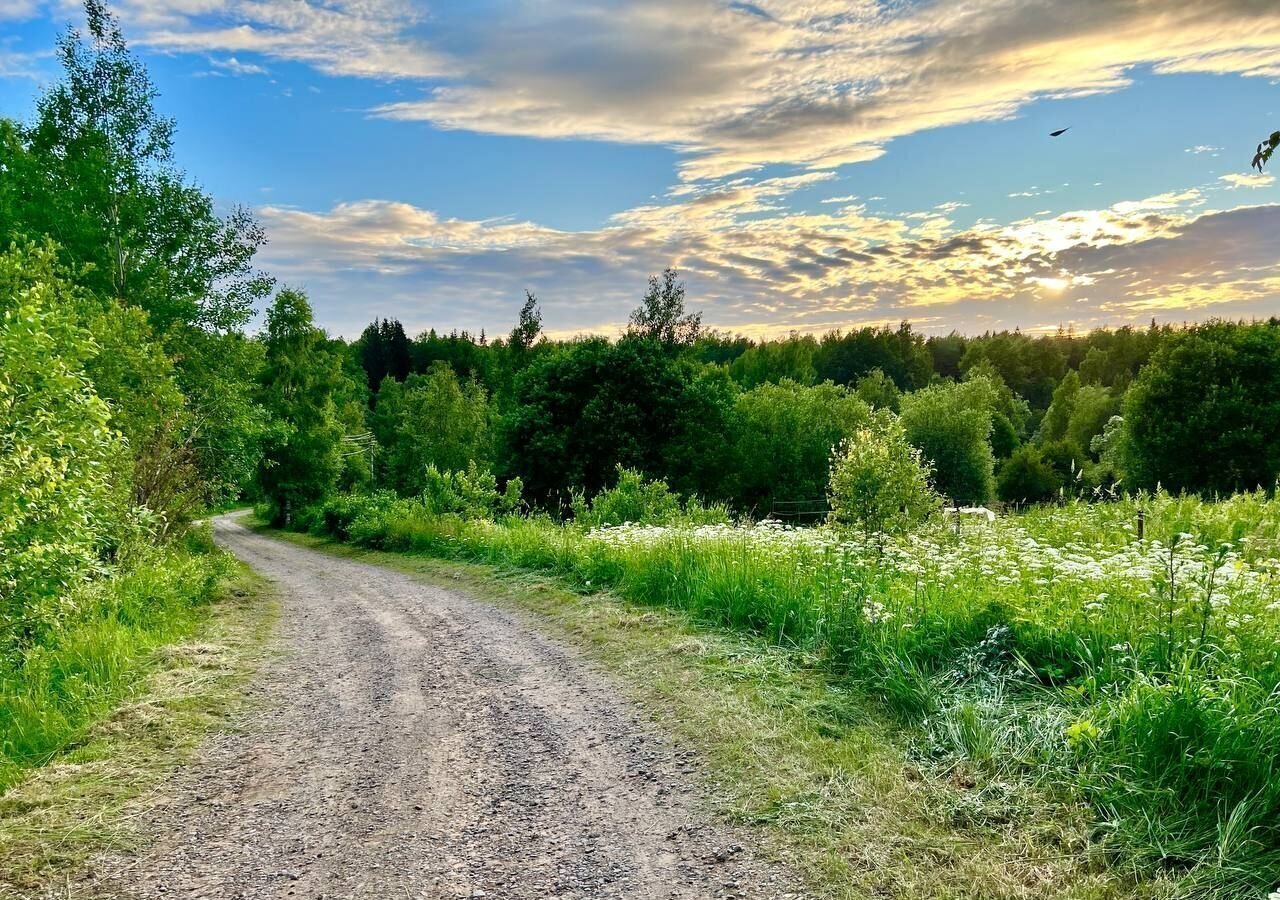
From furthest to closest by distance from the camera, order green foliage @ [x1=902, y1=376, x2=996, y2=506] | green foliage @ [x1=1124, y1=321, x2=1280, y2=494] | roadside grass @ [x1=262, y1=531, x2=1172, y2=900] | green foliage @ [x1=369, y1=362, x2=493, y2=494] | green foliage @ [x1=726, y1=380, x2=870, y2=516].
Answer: green foliage @ [x1=902, y1=376, x2=996, y2=506] < green foliage @ [x1=726, y1=380, x2=870, y2=516] < green foliage @ [x1=369, y1=362, x2=493, y2=494] < green foliage @ [x1=1124, y1=321, x2=1280, y2=494] < roadside grass @ [x1=262, y1=531, x2=1172, y2=900]

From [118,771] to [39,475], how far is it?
283 cm

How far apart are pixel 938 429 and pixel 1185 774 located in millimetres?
50249

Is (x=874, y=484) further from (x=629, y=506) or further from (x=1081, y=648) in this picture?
(x=1081, y=648)

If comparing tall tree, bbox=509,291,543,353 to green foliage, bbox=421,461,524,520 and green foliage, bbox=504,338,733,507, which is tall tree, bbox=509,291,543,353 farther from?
green foliage, bbox=421,461,524,520

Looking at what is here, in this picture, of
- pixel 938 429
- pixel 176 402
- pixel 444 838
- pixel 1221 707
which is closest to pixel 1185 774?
pixel 1221 707

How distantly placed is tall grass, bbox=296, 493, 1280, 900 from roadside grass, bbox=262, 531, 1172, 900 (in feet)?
0.65

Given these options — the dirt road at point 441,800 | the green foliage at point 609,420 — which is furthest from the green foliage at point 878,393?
the dirt road at point 441,800

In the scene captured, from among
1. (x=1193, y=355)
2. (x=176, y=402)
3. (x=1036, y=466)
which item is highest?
(x=1193, y=355)

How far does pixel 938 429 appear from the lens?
50094 millimetres

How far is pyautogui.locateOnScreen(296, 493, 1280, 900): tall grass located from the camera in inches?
144

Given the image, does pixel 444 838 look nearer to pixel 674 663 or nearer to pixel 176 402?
pixel 674 663

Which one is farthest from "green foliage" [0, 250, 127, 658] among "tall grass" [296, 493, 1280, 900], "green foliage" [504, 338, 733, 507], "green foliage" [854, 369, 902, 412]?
"green foliage" [854, 369, 902, 412]

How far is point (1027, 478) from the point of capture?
53188mm

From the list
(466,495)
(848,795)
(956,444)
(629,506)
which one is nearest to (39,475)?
(848,795)
